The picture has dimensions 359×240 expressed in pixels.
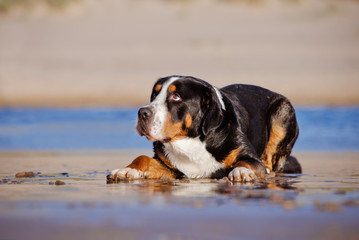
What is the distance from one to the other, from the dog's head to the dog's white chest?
3.2 inches

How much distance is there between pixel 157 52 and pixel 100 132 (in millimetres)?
12221

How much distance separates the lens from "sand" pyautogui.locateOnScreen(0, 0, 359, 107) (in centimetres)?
2119

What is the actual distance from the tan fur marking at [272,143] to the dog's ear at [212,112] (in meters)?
1.24

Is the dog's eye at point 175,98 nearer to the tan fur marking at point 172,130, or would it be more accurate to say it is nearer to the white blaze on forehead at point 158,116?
the white blaze on forehead at point 158,116

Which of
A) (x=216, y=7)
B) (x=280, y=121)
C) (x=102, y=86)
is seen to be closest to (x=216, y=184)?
(x=280, y=121)

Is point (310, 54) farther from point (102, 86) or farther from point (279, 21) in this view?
point (102, 86)

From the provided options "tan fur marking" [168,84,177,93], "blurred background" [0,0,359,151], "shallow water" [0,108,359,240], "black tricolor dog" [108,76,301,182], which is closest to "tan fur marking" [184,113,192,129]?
"black tricolor dog" [108,76,301,182]

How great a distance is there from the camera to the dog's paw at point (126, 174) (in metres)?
5.77

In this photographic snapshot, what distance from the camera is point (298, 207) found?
397 centimetres

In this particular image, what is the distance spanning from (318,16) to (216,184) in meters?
21.9

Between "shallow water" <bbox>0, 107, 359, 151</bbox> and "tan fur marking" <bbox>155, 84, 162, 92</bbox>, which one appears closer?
"tan fur marking" <bbox>155, 84, 162, 92</bbox>

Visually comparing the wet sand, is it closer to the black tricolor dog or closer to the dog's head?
the black tricolor dog

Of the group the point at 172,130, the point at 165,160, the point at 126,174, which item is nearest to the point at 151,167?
the point at 165,160

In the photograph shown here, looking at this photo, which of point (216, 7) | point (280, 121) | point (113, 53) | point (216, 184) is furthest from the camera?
point (216, 7)
